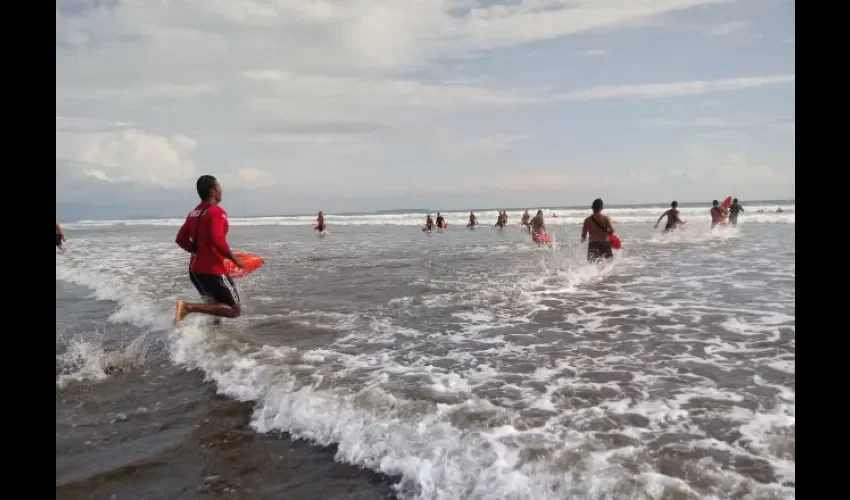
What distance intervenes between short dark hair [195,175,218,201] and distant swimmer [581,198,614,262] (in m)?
8.70

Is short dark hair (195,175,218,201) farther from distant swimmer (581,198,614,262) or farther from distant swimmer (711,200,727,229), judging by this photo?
distant swimmer (711,200,727,229)

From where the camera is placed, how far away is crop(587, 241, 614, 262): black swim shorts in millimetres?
11836

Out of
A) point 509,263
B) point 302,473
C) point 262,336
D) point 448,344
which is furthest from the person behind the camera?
point 509,263

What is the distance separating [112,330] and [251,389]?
14.5 ft

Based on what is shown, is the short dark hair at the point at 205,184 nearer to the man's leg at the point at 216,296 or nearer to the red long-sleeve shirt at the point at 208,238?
the red long-sleeve shirt at the point at 208,238

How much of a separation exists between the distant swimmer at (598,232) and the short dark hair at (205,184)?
8.70 meters

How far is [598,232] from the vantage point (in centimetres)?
1181

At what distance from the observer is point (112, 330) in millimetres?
8023

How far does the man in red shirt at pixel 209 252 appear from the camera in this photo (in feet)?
21.2

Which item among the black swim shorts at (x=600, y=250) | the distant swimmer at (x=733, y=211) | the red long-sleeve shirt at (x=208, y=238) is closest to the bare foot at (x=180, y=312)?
the red long-sleeve shirt at (x=208, y=238)

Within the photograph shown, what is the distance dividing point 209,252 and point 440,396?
396 cm
